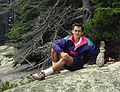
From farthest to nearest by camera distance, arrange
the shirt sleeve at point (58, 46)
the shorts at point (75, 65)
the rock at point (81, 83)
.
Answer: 1. the shorts at point (75, 65)
2. the shirt sleeve at point (58, 46)
3. the rock at point (81, 83)

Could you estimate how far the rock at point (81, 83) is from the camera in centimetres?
568

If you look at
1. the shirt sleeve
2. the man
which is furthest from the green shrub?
the shirt sleeve

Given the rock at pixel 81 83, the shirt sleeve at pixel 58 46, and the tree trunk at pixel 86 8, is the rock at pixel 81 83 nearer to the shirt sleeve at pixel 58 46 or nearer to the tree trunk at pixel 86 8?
the shirt sleeve at pixel 58 46

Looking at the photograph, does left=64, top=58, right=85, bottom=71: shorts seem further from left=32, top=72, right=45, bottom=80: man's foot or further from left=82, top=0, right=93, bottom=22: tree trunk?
left=82, top=0, right=93, bottom=22: tree trunk

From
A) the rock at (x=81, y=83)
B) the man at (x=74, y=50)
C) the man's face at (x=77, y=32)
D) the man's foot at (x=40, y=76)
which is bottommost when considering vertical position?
the rock at (x=81, y=83)

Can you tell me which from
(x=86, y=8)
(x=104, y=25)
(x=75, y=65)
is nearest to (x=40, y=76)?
(x=75, y=65)

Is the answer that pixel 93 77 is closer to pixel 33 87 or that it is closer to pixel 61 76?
pixel 61 76

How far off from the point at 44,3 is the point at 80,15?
188 centimetres

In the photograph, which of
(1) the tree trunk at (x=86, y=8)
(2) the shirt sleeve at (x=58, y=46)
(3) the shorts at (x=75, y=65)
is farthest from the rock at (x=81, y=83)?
(1) the tree trunk at (x=86, y=8)

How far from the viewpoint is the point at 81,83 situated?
5770 mm

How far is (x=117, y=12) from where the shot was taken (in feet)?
29.1

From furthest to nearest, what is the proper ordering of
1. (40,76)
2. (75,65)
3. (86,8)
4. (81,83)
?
(86,8), (75,65), (40,76), (81,83)

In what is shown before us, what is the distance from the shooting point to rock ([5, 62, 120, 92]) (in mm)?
5676

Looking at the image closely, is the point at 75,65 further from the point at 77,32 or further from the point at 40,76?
the point at 40,76
